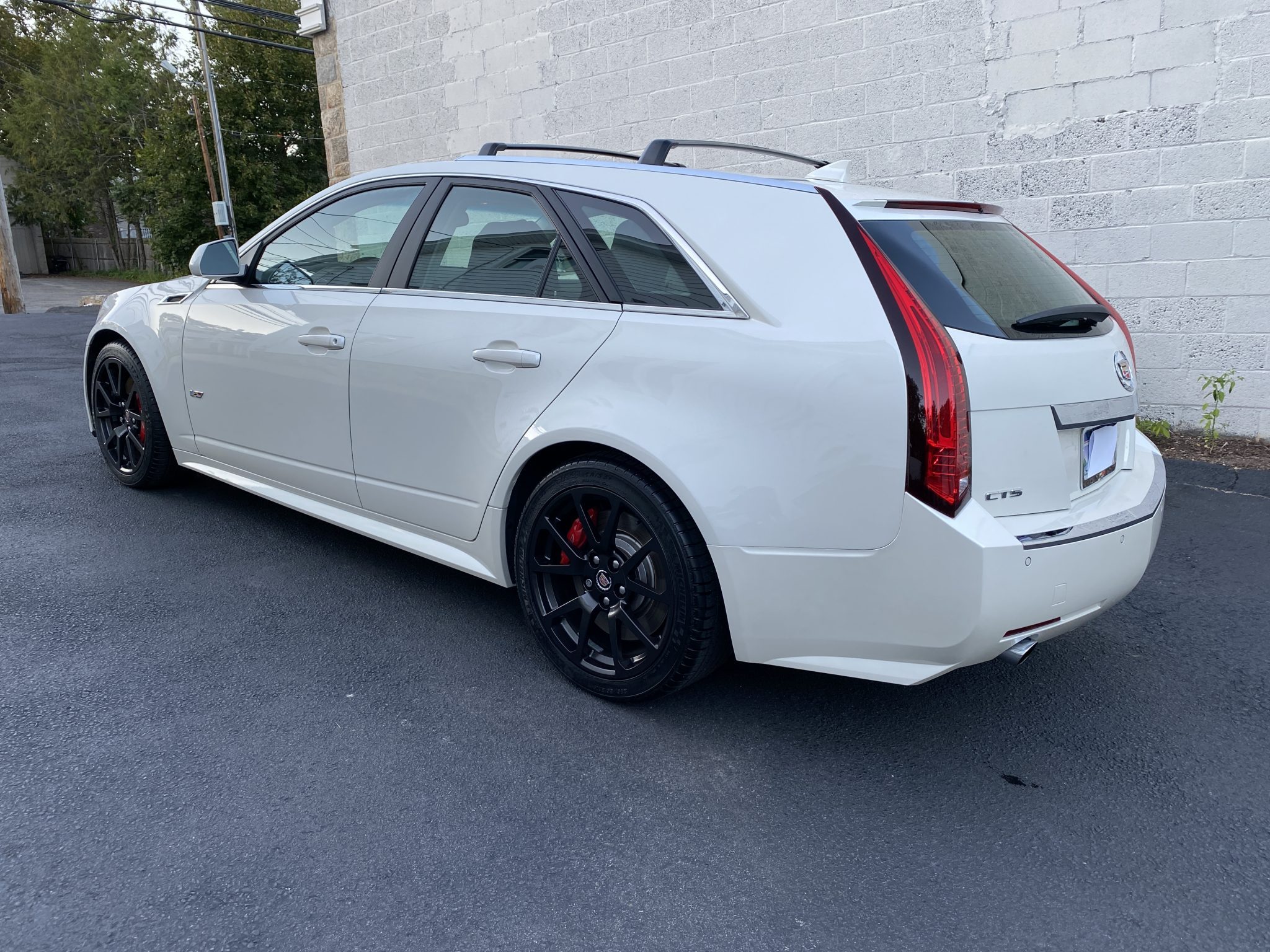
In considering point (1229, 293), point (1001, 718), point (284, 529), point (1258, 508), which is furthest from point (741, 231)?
point (1229, 293)

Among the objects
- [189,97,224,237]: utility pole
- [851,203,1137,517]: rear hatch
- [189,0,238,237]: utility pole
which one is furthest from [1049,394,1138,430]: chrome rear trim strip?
[189,97,224,237]: utility pole

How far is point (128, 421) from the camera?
196 inches

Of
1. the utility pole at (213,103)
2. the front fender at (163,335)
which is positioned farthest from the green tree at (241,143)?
the front fender at (163,335)

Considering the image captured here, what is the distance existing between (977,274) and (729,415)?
0.82 m

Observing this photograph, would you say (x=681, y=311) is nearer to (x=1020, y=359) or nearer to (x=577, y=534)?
(x=577, y=534)

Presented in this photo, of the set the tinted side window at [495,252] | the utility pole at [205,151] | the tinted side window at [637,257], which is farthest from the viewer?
the utility pole at [205,151]

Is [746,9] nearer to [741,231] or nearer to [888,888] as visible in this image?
[741,231]

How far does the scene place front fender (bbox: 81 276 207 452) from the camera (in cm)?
445

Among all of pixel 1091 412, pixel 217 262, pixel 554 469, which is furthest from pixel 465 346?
pixel 1091 412

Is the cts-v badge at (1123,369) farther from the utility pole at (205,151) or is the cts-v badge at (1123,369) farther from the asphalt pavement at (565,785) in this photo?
the utility pole at (205,151)

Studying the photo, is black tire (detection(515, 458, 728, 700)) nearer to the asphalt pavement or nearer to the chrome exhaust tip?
the asphalt pavement

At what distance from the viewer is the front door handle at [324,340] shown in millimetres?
3559

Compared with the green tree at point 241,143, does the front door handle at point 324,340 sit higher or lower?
lower

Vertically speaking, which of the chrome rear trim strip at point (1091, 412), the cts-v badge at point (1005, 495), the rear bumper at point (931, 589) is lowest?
the rear bumper at point (931, 589)
